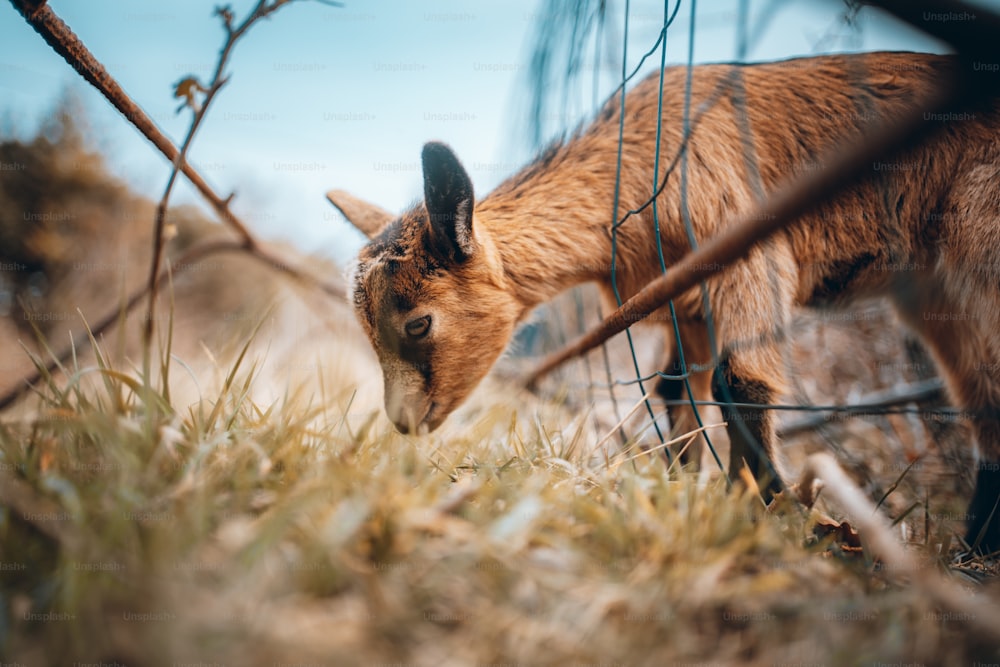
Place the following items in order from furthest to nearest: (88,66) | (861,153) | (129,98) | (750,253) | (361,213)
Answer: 1. (361,213)
2. (750,253)
3. (129,98)
4. (88,66)
5. (861,153)

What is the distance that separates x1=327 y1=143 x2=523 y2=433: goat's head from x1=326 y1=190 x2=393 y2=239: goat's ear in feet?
1.62

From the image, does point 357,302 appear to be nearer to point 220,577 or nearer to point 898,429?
point 220,577

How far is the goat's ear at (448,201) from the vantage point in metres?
2.23

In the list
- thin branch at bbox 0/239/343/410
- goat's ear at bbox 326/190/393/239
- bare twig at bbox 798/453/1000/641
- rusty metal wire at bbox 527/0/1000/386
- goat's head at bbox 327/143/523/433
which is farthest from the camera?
goat's ear at bbox 326/190/393/239

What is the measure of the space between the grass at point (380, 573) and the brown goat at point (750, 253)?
994 mm

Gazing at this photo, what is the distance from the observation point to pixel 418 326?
249 cm

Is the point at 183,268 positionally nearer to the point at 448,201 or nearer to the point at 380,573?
the point at 448,201

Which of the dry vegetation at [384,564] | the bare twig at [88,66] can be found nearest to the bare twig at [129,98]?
the bare twig at [88,66]

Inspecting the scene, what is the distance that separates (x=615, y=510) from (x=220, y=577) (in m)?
0.85

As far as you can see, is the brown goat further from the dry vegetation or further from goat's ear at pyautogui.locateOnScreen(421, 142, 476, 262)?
the dry vegetation

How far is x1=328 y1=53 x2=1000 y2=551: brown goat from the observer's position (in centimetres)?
232

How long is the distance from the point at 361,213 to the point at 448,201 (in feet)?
3.40

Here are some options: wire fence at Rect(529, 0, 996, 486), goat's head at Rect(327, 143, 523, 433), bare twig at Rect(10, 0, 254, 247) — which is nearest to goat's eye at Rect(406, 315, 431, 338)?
goat's head at Rect(327, 143, 523, 433)

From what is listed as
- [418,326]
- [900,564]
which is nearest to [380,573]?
[900,564]
